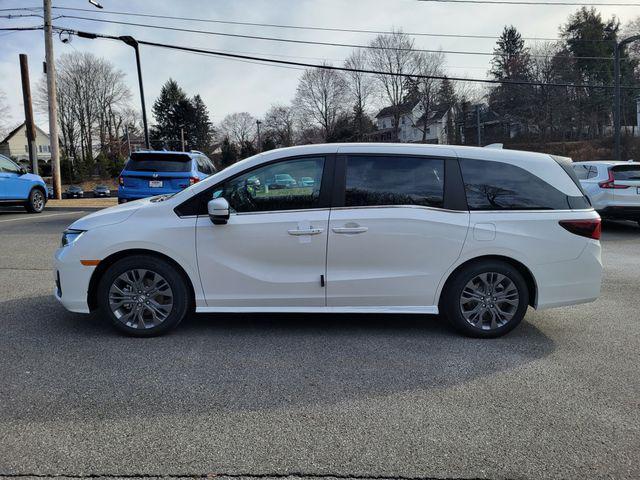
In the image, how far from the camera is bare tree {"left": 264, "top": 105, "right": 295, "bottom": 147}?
7787 centimetres

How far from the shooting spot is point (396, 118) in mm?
A: 66250

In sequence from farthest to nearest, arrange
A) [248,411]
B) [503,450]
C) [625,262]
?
[625,262] → [248,411] → [503,450]

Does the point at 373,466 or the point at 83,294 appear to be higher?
the point at 83,294

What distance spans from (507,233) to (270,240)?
211 cm

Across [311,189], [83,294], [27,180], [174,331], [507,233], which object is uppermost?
[27,180]

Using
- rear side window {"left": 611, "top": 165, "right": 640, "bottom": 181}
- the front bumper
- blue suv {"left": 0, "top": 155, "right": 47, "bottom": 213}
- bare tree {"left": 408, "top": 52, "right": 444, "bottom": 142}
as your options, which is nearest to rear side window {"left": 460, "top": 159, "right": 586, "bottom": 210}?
the front bumper

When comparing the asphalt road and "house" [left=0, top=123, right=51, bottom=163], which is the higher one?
"house" [left=0, top=123, right=51, bottom=163]

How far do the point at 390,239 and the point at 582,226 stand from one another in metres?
1.76

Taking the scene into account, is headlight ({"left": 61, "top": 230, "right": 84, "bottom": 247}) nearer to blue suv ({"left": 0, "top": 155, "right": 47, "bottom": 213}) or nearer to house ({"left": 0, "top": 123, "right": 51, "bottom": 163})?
blue suv ({"left": 0, "top": 155, "right": 47, "bottom": 213})

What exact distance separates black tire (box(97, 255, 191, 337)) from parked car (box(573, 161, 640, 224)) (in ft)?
32.6

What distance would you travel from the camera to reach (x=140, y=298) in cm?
452

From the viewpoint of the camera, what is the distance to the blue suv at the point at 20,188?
14164 millimetres

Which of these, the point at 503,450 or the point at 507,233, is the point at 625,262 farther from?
the point at 503,450

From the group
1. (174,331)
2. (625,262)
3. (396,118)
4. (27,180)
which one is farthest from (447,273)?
(396,118)
